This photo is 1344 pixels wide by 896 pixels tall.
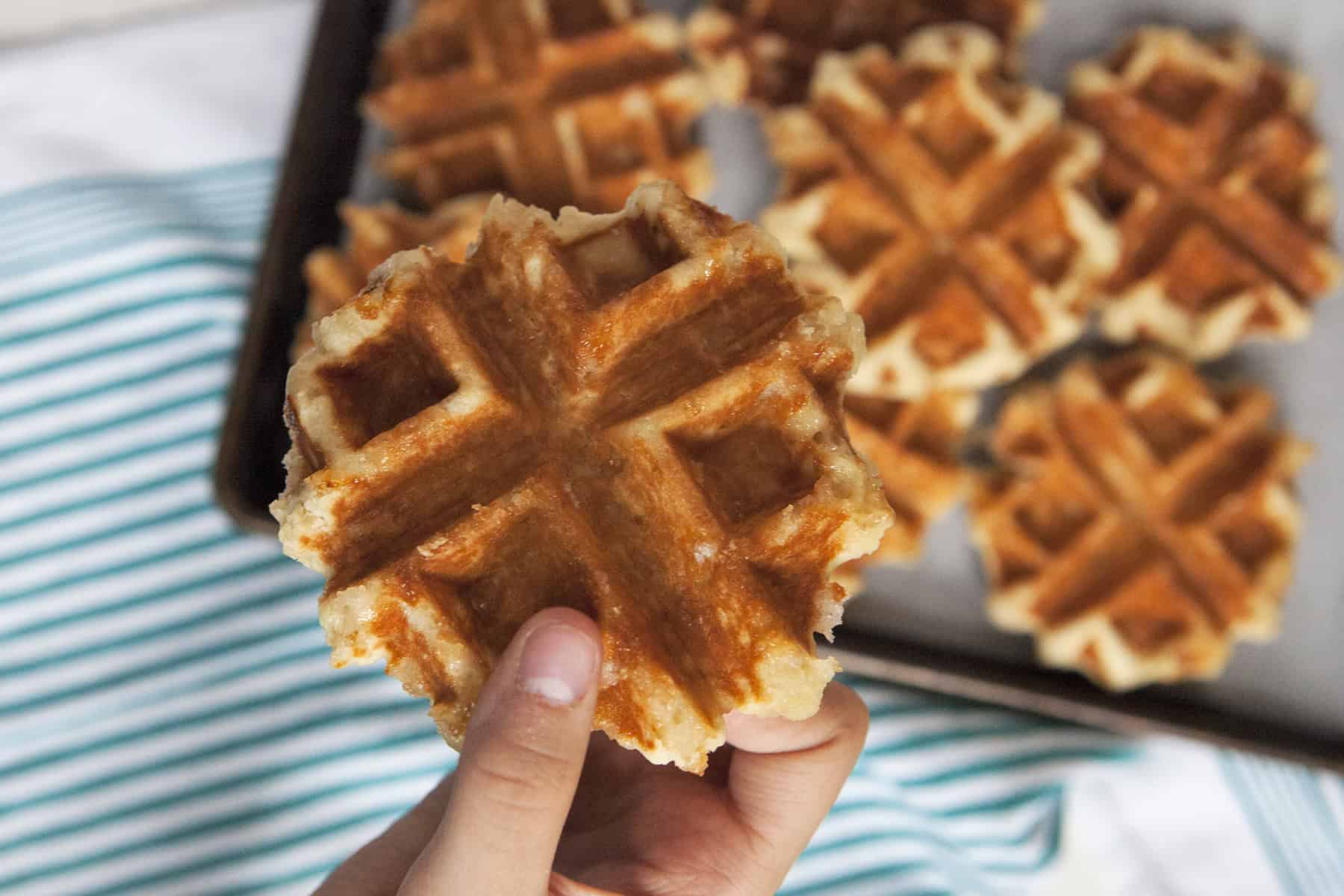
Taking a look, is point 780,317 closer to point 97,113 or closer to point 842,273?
point 842,273

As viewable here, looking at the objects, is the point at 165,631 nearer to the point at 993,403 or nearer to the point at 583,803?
the point at 583,803

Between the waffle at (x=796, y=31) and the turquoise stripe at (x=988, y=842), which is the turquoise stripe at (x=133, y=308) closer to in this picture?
the waffle at (x=796, y=31)

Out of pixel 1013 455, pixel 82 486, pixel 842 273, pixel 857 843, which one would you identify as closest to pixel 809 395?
pixel 842 273

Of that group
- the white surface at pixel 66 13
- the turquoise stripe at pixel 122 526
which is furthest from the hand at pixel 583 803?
the white surface at pixel 66 13

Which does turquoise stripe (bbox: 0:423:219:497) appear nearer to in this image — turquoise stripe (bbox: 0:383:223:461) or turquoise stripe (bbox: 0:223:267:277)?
turquoise stripe (bbox: 0:383:223:461)

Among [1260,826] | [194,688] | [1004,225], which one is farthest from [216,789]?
[1260,826]

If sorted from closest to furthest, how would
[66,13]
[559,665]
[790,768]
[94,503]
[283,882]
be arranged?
[559,665] < [790,768] < [283,882] < [94,503] < [66,13]
